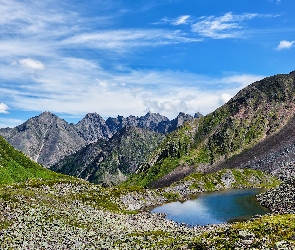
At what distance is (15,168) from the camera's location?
116 m

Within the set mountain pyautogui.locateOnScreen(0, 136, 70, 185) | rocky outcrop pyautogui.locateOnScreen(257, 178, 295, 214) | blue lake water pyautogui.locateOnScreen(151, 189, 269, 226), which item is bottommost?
blue lake water pyautogui.locateOnScreen(151, 189, 269, 226)

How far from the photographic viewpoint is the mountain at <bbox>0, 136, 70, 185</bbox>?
107 metres

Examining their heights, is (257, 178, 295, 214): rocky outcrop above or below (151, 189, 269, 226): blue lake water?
above

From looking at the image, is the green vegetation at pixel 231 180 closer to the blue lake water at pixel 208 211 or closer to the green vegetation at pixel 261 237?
the blue lake water at pixel 208 211

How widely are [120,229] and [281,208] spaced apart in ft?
163

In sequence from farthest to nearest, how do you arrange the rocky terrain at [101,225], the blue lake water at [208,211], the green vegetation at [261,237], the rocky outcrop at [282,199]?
the blue lake water at [208,211] < the rocky outcrop at [282,199] < the rocky terrain at [101,225] < the green vegetation at [261,237]

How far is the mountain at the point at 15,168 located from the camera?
10743 cm

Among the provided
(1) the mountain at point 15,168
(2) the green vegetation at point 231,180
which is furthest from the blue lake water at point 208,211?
(1) the mountain at point 15,168

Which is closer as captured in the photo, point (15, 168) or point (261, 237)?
point (261, 237)

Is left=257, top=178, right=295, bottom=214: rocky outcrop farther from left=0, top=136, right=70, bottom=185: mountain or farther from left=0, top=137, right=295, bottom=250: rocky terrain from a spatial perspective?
left=0, top=136, right=70, bottom=185: mountain

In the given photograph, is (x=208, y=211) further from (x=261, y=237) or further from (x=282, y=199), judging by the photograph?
(x=261, y=237)

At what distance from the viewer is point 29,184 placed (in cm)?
8519

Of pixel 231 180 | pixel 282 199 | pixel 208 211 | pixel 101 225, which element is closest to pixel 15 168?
pixel 101 225

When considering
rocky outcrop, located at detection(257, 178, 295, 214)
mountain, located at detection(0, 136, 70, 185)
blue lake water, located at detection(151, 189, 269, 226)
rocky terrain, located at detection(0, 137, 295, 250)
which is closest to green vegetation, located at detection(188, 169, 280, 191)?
blue lake water, located at detection(151, 189, 269, 226)
